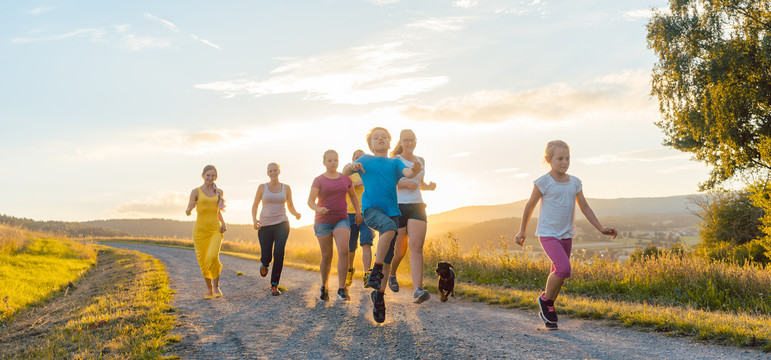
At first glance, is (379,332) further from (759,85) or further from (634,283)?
(759,85)

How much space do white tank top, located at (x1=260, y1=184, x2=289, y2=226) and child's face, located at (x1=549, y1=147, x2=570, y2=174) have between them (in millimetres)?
5206

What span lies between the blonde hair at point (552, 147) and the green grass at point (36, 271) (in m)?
11.2

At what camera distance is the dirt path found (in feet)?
16.3

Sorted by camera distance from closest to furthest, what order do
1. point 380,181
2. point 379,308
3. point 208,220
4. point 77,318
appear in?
point 379,308 → point 380,181 → point 77,318 → point 208,220

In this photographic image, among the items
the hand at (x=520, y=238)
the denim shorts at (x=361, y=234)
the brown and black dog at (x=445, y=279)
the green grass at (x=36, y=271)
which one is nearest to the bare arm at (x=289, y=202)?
the denim shorts at (x=361, y=234)

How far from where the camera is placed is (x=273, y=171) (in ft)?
30.9

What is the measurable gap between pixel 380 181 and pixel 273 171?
12.2ft

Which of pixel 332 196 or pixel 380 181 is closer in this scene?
pixel 380 181

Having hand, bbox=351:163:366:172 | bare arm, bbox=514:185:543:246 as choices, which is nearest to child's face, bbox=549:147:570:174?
bare arm, bbox=514:185:543:246

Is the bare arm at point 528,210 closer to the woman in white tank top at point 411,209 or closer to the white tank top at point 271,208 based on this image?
the woman in white tank top at point 411,209

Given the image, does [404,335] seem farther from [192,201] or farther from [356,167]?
[192,201]

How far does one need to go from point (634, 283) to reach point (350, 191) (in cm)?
620

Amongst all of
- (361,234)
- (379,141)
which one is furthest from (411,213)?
(361,234)

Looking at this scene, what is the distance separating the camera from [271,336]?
6.01 meters
